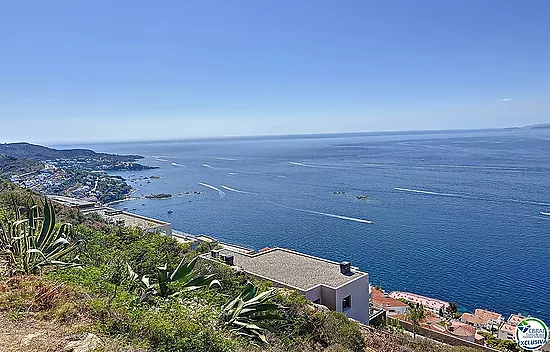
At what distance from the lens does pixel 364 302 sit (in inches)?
526

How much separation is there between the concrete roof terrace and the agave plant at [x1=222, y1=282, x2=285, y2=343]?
6403 millimetres

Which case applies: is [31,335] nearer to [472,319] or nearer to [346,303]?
[346,303]

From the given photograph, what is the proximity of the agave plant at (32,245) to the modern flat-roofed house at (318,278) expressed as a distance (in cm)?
746

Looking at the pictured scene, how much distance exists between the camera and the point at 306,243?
93.8 ft

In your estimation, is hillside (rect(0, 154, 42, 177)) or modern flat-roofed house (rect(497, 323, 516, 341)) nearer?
modern flat-roofed house (rect(497, 323, 516, 341))

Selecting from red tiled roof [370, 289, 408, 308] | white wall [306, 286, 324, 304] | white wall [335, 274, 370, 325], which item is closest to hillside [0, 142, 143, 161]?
red tiled roof [370, 289, 408, 308]

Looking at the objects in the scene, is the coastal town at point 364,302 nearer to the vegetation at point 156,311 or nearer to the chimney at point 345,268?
the chimney at point 345,268

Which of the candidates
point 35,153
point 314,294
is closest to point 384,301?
point 314,294

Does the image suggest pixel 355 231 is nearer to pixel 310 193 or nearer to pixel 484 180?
pixel 310 193

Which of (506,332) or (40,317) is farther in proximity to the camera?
(506,332)

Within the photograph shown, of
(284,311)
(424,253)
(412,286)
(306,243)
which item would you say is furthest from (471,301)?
(284,311)

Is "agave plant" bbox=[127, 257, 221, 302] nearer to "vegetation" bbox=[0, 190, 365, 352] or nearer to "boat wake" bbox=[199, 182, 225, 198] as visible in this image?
"vegetation" bbox=[0, 190, 365, 352]
